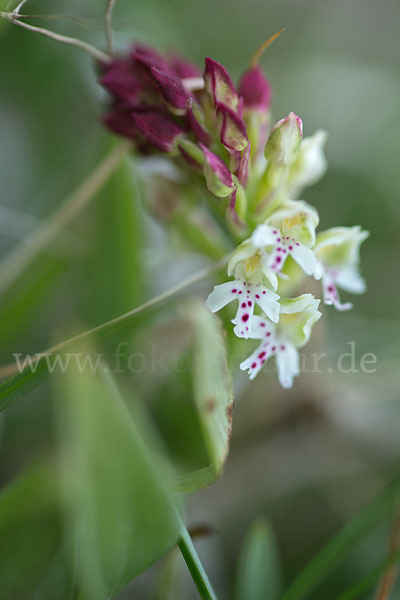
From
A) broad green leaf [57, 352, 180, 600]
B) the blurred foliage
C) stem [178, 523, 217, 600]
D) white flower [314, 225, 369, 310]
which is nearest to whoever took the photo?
broad green leaf [57, 352, 180, 600]

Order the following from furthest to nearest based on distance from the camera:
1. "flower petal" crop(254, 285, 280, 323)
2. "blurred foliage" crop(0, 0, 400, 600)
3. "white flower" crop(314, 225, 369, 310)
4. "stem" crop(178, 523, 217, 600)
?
1. "blurred foliage" crop(0, 0, 400, 600)
2. "white flower" crop(314, 225, 369, 310)
3. "flower petal" crop(254, 285, 280, 323)
4. "stem" crop(178, 523, 217, 600)

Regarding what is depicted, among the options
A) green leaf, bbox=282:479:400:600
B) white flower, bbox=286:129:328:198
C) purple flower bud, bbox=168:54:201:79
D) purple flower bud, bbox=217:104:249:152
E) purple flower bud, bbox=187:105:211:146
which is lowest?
green leaf, bbox=282:479:400:600

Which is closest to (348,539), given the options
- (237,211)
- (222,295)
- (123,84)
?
(222,295)

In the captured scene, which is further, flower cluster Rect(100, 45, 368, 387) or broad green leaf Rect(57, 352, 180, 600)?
flower cluster Rect(100, 45, 368, 387)

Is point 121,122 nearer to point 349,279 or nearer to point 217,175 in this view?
point 217,175

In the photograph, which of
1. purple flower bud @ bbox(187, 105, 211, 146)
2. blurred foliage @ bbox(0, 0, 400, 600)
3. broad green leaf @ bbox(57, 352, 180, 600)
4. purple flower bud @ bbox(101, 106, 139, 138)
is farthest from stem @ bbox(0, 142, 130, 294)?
broad green leaf @ bbox(57, 352, 180, 600)

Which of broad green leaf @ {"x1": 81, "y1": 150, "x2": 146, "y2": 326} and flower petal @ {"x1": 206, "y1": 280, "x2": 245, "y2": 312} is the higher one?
broad green leaf @ {"x1": 81, "y1": 150, "x2": 146, "y2": 326}

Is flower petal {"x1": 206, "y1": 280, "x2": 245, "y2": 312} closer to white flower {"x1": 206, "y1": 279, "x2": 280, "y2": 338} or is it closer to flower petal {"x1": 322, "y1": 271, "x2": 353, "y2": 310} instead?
white flower {"x1": 206, "y1": 279, "x2": 280, "y2": 338}
